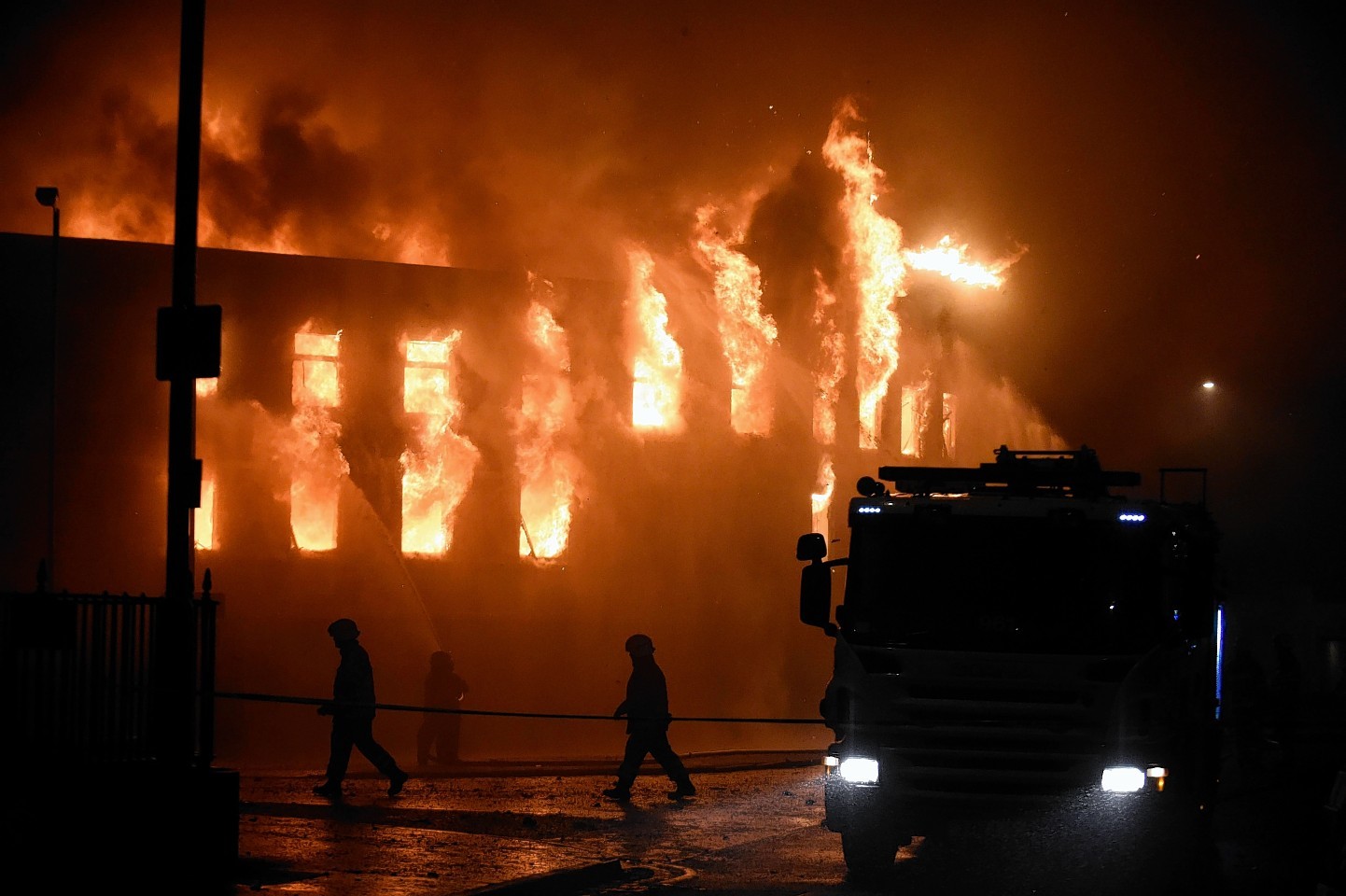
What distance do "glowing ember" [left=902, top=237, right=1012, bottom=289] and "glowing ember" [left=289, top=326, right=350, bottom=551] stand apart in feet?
42.8

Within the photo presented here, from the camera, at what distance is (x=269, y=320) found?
31.0m

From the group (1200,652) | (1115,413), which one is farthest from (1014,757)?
(1115,413)

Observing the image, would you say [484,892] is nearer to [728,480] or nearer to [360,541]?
[360,541]

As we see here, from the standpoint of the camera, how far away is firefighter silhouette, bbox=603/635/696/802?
1590 cm

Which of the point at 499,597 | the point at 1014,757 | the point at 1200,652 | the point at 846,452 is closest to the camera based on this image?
the point at 1014,757

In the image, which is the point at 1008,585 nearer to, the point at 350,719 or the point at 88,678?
the point at 88,678

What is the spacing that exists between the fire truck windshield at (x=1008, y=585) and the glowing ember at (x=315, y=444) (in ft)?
68.8

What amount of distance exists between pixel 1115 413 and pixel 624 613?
16338mm

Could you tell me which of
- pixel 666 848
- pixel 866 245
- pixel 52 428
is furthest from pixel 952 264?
pixel 666 848

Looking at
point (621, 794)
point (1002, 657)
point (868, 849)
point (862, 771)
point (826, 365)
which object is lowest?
point (621, 794)

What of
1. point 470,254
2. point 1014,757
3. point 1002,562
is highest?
point 470,254

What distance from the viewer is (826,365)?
3619 centimetres

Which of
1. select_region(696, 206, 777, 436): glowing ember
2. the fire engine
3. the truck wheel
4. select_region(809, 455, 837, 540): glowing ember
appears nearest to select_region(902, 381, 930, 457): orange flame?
select_region(809, 455, 837, 540): glowing ember

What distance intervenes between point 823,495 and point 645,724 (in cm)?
2064
